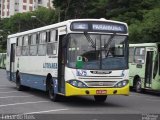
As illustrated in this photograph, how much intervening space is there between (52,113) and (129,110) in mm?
2854

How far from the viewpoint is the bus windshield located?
680 inches

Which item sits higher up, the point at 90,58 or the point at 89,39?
the point at 89,39

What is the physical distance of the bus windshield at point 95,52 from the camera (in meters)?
17.3

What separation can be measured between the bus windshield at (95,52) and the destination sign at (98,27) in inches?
8.1

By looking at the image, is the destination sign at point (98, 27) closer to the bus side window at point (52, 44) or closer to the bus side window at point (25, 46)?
the bus side window at point (52, 44)

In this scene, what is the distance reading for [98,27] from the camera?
17.7m

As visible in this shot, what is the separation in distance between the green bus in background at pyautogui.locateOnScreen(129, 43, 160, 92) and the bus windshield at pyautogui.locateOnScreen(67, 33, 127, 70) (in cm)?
783

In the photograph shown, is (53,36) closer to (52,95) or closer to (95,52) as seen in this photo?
(52,95)

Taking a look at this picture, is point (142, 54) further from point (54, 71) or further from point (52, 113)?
point (52, 113)

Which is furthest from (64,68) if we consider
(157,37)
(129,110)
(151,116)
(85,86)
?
(157,37)

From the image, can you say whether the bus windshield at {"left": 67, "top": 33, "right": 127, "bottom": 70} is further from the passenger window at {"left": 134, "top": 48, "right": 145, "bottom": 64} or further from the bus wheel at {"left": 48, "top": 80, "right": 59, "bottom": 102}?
the passenger window at {"left": 134, "top": 48, "right": 145, "bottom": 64}

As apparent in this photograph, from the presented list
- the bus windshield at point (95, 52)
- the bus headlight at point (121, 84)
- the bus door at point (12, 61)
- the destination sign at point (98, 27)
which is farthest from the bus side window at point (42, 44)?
the bus door at point (12, 61)

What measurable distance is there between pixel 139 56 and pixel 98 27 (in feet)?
33.9

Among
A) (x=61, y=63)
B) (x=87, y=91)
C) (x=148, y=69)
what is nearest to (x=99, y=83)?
(x=87, y=91)
